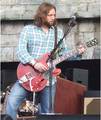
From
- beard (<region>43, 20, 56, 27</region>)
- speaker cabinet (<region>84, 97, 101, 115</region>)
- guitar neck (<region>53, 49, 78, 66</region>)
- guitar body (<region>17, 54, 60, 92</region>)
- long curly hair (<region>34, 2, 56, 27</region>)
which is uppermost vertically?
long curly hair (<region>34, 2, 56, 27</region>)

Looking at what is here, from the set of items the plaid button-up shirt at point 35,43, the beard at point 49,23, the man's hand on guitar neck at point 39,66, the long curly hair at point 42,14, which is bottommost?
the man's hand on guitar neck at point 39,66

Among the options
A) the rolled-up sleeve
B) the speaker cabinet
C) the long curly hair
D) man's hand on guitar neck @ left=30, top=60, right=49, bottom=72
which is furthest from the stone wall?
man's hand on guitar neck @ left=30, top=60, right=49, bottom=72

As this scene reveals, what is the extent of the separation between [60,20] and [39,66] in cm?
385

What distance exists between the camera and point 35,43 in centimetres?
543

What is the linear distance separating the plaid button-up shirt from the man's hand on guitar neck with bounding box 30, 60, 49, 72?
0.07 meters

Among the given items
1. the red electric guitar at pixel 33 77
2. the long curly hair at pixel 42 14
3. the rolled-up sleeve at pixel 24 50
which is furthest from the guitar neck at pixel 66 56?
the long curly hair at pixel 42 14

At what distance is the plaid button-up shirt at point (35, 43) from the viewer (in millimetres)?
5410

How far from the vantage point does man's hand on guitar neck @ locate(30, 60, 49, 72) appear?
5316 millimetres

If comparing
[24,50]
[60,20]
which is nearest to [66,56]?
[24,50]

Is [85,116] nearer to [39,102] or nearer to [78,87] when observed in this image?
[39,102]

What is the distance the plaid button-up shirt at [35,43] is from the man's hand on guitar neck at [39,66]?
0.23 ft

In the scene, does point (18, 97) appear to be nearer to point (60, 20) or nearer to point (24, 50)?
point (24, 50)

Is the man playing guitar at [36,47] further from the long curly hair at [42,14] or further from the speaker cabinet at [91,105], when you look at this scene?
the speaker cabinet at [91,105]

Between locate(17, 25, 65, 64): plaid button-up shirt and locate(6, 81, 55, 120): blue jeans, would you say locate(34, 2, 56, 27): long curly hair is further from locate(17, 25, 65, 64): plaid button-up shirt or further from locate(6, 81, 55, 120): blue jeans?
locate(6, 81, 55, 120): blue jeans
